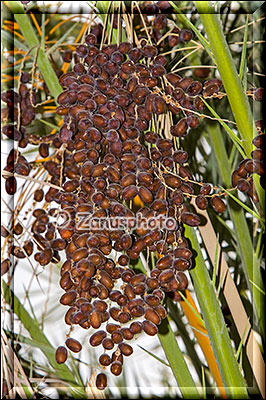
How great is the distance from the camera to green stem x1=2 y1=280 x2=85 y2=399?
2.67 ft

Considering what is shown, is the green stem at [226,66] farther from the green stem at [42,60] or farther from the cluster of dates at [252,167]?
the green stem at [42,60]

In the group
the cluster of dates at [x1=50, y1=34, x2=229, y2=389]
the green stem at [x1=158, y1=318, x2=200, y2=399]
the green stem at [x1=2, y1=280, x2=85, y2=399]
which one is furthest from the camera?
the green stem at [x1=2, y1=280, x2=85, y2=399]

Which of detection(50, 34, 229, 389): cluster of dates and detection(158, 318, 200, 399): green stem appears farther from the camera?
detection(158, 318, 200, 399): green stem

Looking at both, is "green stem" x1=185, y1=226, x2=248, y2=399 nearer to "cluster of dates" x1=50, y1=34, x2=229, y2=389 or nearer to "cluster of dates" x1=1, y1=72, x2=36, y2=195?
"cluster of dates" x1=50, y1=34, x2=229, y2=389

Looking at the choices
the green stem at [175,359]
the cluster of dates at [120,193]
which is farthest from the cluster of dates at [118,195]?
the green stem at [175,359]

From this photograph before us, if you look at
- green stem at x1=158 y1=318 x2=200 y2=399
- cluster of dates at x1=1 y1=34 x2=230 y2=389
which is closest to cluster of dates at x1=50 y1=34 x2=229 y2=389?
cluster of dates at x1=1 y1=34 x2=230 y2=389

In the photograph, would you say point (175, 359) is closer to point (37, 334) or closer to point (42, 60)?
point (37, 334)

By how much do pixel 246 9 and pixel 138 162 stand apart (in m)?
0.45

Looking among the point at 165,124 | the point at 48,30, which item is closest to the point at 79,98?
the point at 165,124

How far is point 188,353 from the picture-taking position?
0.86 meters

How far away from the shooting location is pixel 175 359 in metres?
0.72

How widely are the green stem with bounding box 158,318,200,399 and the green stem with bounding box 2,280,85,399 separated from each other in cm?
19

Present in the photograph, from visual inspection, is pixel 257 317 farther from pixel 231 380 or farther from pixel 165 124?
pixel 165 124

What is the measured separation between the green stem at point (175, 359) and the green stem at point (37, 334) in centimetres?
19
